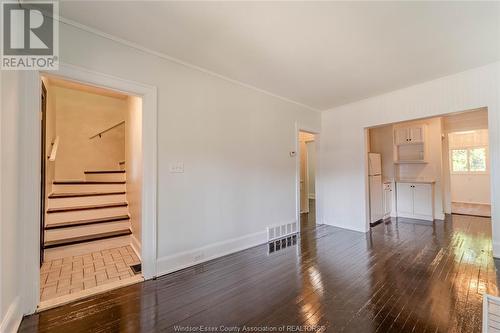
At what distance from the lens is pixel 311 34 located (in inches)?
86.6

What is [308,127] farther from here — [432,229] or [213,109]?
[432,229]

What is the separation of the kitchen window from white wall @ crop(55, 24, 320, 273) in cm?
743

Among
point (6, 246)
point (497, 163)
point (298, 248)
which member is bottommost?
point (298, 248)

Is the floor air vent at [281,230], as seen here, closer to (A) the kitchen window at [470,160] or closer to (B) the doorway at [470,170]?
(B) the doorway at [470,170]

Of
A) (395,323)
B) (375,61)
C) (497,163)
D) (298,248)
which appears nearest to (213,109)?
(375,61)

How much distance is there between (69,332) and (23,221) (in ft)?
3.17

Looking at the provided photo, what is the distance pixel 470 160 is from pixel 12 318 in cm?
1089

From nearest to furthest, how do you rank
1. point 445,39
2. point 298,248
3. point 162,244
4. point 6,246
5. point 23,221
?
point 6,246, point 23,221, point 445,39, point 162,244, point 298,248

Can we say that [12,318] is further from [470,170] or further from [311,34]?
[470,170]

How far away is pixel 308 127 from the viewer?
466 cm

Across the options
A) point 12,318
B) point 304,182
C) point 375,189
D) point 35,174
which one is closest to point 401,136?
point 375,189

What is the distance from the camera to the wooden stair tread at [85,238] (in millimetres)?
3041

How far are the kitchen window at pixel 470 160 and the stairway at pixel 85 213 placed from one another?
33.3ft

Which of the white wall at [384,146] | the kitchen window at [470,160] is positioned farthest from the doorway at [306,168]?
the kitchen window at [470,160]
